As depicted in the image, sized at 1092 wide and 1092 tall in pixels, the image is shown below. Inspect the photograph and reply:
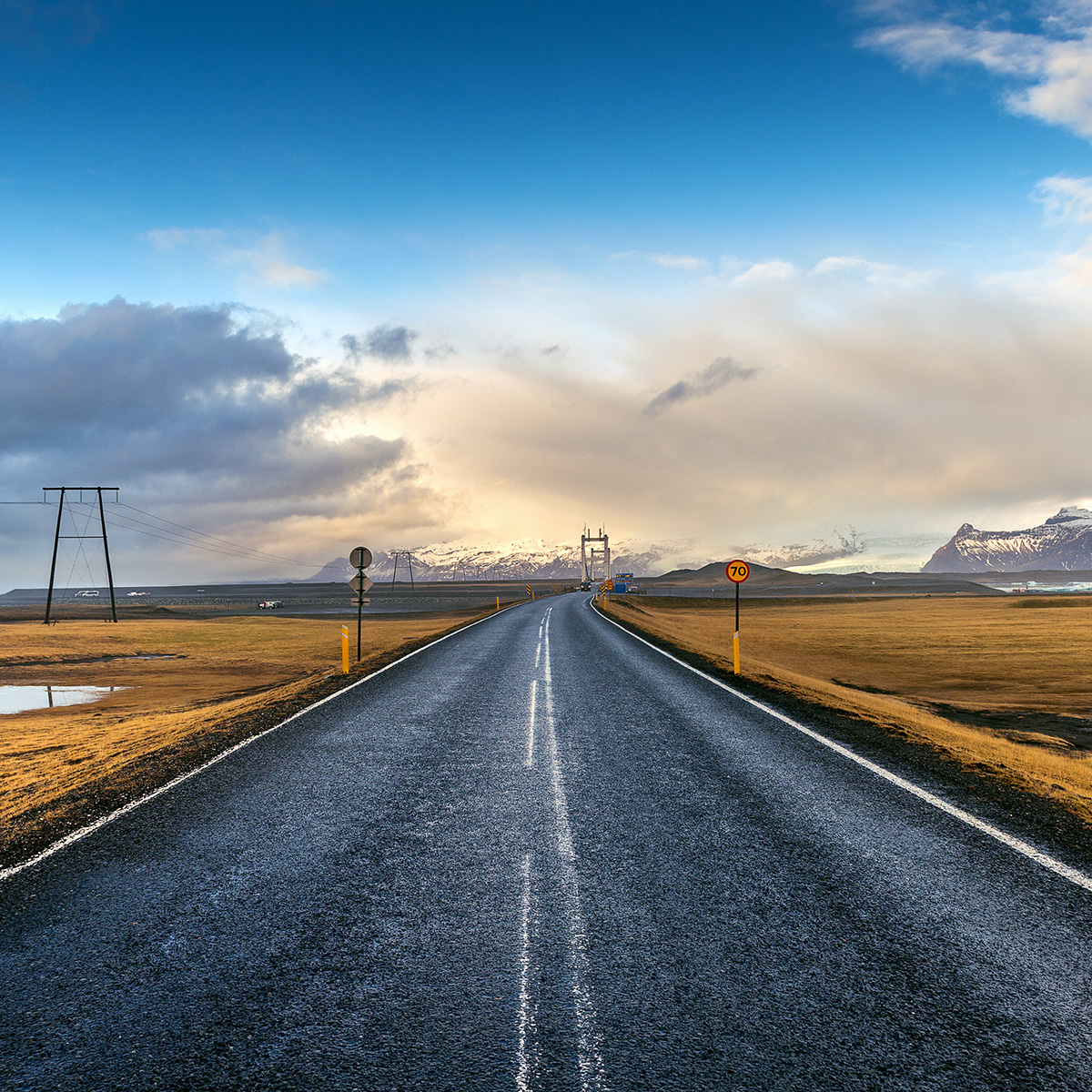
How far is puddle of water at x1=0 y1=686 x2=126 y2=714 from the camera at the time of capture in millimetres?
20125

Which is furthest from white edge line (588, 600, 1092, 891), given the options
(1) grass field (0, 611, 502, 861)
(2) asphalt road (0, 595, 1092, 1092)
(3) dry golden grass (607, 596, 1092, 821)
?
(1) grass field (0, 611, 502, 861)

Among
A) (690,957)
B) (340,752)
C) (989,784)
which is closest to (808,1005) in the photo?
(690,957)

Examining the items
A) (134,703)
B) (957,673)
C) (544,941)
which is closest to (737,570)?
(957,673)

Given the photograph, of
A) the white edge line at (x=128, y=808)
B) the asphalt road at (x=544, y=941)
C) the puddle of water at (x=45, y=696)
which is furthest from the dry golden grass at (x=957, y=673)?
the puddle of water at (x=45, y=696)

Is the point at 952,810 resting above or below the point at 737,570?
below

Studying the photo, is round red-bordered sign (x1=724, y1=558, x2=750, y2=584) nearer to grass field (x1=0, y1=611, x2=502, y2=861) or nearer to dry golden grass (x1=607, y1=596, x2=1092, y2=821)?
dry golden grass (x1=607, y1=596, x2=1092, y2=821)

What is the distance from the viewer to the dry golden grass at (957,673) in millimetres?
10086

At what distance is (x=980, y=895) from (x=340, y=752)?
7.95 meters

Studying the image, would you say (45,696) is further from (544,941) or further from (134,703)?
(544,941)

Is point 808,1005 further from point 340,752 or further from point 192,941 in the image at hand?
point 340,752

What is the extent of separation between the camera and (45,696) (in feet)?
72.2

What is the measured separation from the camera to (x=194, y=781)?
8.50 meters

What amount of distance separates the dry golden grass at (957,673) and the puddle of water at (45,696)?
67.1 ft

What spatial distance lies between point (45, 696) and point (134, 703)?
4395 mm
